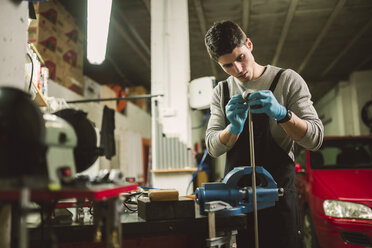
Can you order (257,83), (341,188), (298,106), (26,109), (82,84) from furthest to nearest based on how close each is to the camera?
(82,84) → (341,188) → (257,83) → (298,106) → (26,109)

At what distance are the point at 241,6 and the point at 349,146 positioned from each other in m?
2.71

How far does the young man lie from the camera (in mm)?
1492

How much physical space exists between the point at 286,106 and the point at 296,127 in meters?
0.25

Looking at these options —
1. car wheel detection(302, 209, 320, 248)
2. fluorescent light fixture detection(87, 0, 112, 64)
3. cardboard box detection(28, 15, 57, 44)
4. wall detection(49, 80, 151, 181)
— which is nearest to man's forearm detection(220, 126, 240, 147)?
fluorescent light fixture detection(87, 0, 112, 64)

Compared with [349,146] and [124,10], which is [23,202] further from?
[124,10]

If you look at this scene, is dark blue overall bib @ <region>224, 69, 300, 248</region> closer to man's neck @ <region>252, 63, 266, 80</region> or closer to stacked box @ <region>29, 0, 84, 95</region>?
man's neck @ <region>252, 63, 266, 80</region>

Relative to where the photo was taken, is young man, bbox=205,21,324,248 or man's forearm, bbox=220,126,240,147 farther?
man's forearm, bbox=220,126,240,147

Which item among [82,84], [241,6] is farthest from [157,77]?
[241,6]

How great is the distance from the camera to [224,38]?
162 centimetres

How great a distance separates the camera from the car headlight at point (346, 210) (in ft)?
8.69

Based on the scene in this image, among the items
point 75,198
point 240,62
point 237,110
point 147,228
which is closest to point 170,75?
point 240,62

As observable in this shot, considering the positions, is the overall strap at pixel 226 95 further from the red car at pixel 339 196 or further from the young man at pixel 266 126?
the red car at pixel 339 196

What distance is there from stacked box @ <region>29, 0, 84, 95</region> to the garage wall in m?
7.20

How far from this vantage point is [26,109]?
81 cm
